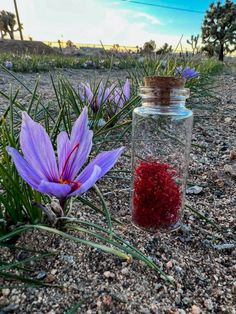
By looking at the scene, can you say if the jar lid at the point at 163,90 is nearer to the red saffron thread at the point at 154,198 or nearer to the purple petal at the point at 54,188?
the red saffron thread at the point at 154,198

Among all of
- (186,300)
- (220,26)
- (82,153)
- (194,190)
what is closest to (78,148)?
(82,153)

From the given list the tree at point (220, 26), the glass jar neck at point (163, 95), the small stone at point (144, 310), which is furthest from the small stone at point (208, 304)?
the tree at point (220, 26)

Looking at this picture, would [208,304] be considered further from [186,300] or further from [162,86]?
[162,86]

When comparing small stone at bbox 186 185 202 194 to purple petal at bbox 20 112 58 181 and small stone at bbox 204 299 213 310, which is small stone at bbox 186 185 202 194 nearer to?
small stone at bbox 204 299 213 310

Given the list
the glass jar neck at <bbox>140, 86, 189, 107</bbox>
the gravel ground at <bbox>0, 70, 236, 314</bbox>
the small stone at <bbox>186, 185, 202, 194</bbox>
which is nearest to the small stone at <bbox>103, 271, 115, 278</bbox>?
the gravel ground at <bbox>0, 70, 236, 314</bbox>

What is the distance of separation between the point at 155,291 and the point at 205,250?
0.76ft

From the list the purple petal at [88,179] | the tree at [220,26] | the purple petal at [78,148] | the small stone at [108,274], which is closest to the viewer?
the purple petal at [88,179]

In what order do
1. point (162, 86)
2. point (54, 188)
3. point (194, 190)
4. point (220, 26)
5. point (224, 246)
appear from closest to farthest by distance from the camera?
point (54, 188) → point (162, 86) → point (224, 246) → point (194, 190) → point (220, 26)

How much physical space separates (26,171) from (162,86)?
382 mm

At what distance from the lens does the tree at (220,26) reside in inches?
908

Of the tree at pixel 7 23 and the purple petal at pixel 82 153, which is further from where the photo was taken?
the tree at pixel 7 23

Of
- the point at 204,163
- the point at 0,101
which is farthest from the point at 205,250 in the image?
the point at 0,101

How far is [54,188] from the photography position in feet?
1.79

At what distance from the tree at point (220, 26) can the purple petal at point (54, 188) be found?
2322 centimetres
